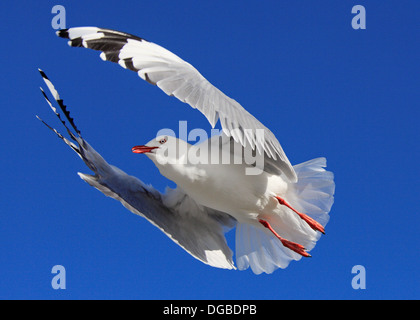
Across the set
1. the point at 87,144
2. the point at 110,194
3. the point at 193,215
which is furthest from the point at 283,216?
the point at 87,144

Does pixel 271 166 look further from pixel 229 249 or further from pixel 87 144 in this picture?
pixel 87 144

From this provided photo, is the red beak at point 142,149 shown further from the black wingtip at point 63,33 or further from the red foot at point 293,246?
the red foot at point 293,246

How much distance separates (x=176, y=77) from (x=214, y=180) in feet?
2.68

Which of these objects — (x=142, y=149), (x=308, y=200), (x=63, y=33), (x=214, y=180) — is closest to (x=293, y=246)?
(x=308, y=200)

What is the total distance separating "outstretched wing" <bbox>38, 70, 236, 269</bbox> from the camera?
371cm

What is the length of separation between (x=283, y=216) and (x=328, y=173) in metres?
0.42

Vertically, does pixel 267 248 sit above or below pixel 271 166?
below

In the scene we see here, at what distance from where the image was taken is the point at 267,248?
399cm

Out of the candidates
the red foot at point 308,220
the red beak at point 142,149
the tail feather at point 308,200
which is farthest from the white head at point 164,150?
the tail feather at point 308,200

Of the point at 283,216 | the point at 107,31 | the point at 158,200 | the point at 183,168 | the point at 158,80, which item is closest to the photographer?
the point at 158,80

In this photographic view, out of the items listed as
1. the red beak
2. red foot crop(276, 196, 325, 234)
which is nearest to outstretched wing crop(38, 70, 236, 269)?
the red beak

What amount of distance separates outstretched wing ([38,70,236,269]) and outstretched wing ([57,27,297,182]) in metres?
0.87

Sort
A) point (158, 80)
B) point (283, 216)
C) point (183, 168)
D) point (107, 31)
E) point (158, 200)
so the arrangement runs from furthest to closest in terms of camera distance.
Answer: point (158, 200) < point (283, 216) < point (183, 168) < point (107, 31) < point (158, 80)

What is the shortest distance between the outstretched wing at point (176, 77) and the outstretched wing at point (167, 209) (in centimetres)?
87
